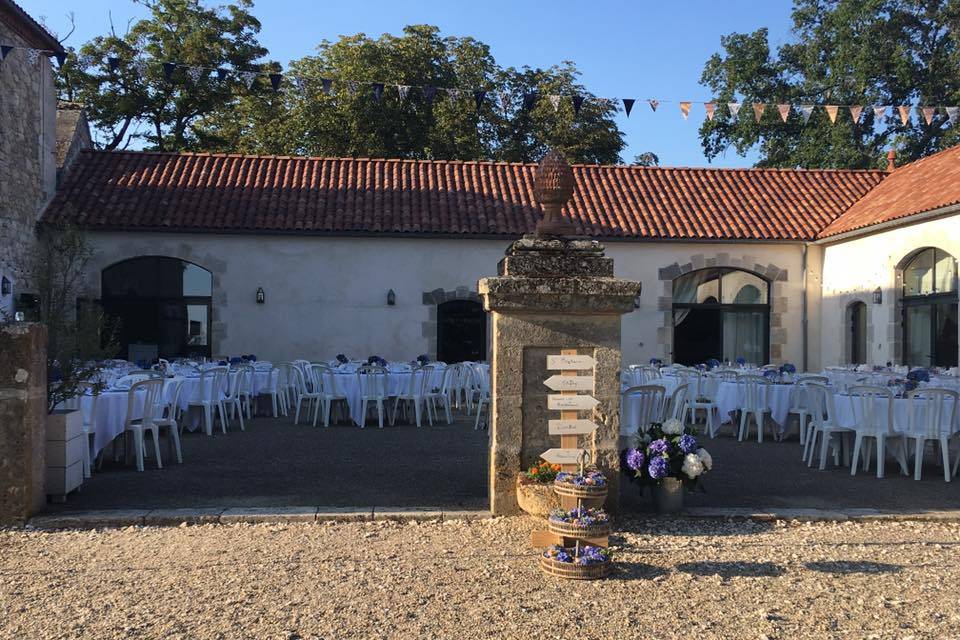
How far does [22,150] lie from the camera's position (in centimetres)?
1258

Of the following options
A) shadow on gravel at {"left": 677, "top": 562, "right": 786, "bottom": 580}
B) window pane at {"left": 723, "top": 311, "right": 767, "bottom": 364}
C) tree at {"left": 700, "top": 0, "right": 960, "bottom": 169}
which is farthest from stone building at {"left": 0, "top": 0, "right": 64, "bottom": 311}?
tree at {"left": 700, "top": 0, "right": 960, "bottom": 169}

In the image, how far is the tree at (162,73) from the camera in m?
23.1

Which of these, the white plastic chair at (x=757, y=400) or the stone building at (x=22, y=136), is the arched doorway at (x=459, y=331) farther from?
the stone building at (x=22, y=136)

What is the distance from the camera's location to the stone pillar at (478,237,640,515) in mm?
5148

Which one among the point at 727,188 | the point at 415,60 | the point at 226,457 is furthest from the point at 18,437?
the point at 415,60

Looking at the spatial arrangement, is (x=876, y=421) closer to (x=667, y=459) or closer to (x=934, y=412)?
(x=934, y=412)

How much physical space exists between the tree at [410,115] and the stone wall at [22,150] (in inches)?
364

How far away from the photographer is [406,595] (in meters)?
3.87

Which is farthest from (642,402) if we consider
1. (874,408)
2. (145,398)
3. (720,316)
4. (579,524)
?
(720,316)

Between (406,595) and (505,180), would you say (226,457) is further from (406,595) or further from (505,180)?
(505,180)

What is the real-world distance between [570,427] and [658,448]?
695 mm

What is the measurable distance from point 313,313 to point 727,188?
27.2 feet

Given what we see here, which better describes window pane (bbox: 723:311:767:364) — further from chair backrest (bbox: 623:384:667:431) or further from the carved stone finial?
the carved stone finial

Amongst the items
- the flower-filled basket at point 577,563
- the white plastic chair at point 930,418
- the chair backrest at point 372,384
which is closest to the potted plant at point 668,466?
the flower-filled basket at point 577,563
